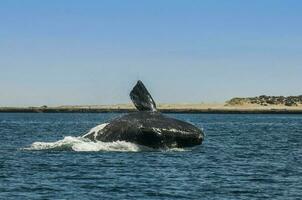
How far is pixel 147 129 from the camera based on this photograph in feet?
131

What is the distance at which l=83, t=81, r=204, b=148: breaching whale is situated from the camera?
40250mm

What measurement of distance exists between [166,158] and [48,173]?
24.2ft

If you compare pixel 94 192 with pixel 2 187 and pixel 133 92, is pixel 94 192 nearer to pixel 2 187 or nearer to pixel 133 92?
pixel 2 187

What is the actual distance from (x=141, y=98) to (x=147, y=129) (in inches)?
111

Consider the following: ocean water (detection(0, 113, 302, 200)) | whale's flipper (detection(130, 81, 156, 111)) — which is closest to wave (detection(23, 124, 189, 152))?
ocean water (detection(0, 113, 302, 200))

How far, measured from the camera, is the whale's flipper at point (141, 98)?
41.9 meters

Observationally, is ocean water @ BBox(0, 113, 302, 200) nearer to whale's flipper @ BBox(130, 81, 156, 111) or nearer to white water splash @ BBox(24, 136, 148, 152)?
white water splash @ BBox(24, 136, 148, 152)

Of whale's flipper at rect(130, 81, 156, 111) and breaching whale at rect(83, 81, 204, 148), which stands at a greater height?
whale's flipper at rect(130, 81, 156, 111)

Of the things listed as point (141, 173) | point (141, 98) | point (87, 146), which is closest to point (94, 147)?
point (87, 146)

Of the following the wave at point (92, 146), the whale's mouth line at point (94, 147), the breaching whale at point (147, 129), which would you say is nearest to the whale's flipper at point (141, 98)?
the breaching whale at point (147, 129)

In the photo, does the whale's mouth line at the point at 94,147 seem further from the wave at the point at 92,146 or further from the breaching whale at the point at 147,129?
the breaching whale at the point at 147,129

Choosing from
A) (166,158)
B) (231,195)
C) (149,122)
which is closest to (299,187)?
(231,195)

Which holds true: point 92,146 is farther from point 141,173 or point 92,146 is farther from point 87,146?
point 141,173

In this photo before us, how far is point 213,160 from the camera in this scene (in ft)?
128
